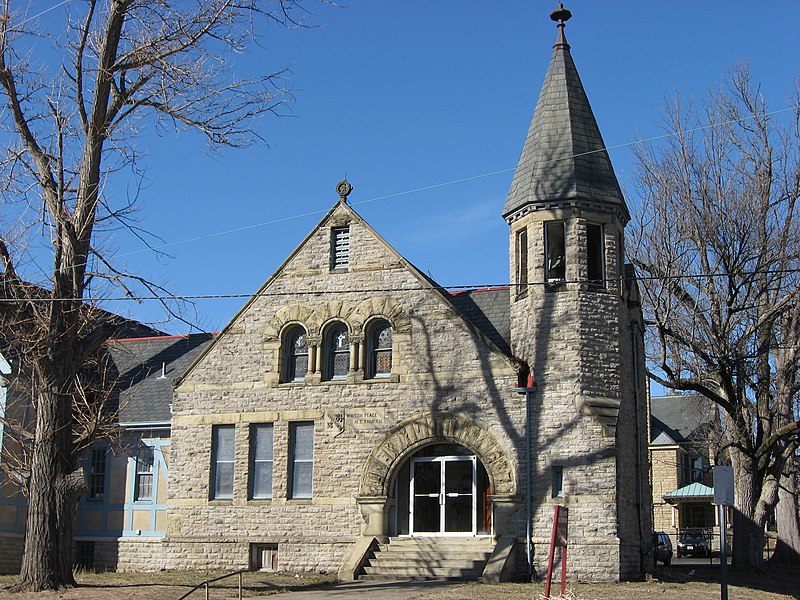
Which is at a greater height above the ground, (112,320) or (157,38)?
(157,38)

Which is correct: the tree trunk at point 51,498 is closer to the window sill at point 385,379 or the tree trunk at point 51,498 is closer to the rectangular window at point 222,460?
the rectangular window at point 222,460

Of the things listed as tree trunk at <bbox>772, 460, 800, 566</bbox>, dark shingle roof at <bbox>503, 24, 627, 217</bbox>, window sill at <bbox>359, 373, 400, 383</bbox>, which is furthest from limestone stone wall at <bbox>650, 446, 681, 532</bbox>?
window sill at <bbox>359, 373, 400, 383</bbox>

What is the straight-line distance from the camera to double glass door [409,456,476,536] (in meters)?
23.2

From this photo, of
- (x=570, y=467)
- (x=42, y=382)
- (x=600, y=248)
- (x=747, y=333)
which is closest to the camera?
(x=42, y=382)

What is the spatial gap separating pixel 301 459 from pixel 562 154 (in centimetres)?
1005

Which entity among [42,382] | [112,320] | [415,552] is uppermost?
[112,320]

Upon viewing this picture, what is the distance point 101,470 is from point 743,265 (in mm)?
19087

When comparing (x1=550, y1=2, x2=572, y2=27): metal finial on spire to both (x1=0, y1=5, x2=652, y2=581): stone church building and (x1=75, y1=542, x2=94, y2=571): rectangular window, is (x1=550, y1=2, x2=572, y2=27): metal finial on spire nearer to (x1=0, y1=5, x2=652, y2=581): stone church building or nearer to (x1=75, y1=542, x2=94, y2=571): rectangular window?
(x1=0, y1=5, x2=652, y2=581): stone church building

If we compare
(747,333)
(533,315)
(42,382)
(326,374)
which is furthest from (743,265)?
(42,382)

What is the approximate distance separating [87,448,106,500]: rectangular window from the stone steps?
9.55 meters

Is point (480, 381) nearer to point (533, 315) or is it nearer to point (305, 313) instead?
point (533, 315)

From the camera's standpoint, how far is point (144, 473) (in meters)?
27.0

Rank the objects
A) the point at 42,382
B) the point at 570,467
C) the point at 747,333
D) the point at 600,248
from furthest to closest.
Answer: the point at 747,333, the point at 600,248, the point at 570,467, the point at 42,382

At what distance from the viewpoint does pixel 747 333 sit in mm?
26344
